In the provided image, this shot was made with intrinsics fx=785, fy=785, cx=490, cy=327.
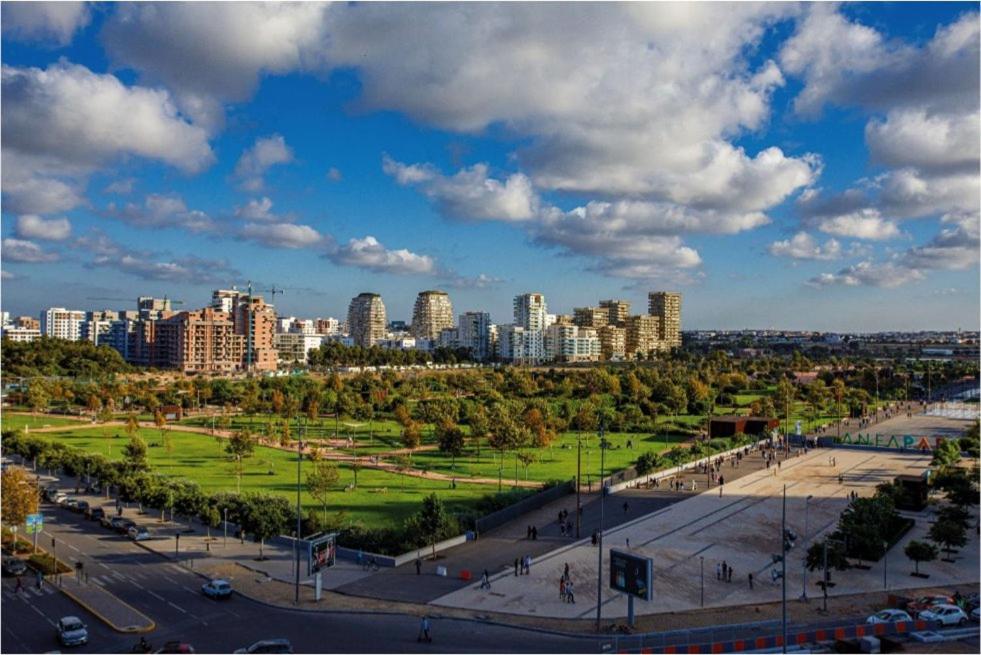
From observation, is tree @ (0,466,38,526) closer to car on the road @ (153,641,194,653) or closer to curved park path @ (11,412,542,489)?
car on the road @ (153,641,194,653)

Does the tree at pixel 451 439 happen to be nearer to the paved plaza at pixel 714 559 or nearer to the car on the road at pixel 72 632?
the paved plaza at pixel 714 559

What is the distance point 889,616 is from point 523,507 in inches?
745

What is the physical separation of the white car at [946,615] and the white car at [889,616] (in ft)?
1.67

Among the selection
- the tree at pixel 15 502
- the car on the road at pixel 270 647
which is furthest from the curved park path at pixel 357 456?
the car on the road at pixel 270 647

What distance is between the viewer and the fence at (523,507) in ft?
119

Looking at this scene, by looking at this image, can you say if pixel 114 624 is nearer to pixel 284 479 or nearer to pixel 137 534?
pixel 137 534

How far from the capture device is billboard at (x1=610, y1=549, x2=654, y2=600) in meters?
23.0

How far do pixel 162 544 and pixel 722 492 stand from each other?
97.6 feet

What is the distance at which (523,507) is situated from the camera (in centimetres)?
3988

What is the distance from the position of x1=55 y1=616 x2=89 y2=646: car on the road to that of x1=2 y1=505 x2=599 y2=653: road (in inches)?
10.1

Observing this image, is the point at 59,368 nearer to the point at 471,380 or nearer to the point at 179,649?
the point at 471,380

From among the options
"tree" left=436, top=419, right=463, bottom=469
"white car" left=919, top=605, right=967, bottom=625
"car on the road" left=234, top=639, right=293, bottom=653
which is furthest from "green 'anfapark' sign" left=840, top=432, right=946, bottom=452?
"car on the road" left=234, top=639, right=293, bottom=653

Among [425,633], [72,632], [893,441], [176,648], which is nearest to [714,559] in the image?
[425,633]

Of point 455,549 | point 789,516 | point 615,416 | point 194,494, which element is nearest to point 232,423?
point 615,416
